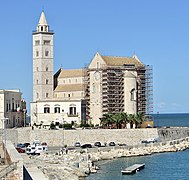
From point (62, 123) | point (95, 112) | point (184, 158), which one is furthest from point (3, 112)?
point (184, 158)

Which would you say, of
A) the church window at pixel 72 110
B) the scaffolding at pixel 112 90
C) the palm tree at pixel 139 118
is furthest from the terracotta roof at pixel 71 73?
the palm tree at pixel 139 118

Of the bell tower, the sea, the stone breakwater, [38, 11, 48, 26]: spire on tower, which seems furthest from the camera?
[38, 11, 48, 26]: spire on tower

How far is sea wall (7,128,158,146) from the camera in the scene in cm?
7144

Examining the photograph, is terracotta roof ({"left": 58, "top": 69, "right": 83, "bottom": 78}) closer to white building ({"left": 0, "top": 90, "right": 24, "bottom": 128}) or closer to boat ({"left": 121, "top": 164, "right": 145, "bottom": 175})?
white building ({"left": 0, "top": 90, "right": 24, "bottom": 128})

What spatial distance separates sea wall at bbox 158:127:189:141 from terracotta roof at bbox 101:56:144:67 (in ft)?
34.2

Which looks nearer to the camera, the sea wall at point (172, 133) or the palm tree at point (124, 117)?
the palm tree at point (124, 117)

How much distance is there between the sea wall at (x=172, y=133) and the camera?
7850 cm

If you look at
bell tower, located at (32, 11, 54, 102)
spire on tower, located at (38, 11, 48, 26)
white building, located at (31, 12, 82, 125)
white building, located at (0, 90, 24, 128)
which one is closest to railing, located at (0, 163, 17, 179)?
white building, located at (0, 90, 24, 128)

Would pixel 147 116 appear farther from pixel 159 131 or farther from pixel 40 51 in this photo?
pixel 40 51

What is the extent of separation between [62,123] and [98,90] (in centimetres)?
715

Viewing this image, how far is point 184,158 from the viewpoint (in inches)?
2486

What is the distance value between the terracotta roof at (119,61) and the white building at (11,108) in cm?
1248

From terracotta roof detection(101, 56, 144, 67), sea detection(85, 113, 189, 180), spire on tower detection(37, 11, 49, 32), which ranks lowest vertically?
sea detection(85, 113, 189, 180)

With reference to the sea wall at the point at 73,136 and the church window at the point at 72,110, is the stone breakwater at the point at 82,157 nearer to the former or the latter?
the sea wall at the point at 73,136
